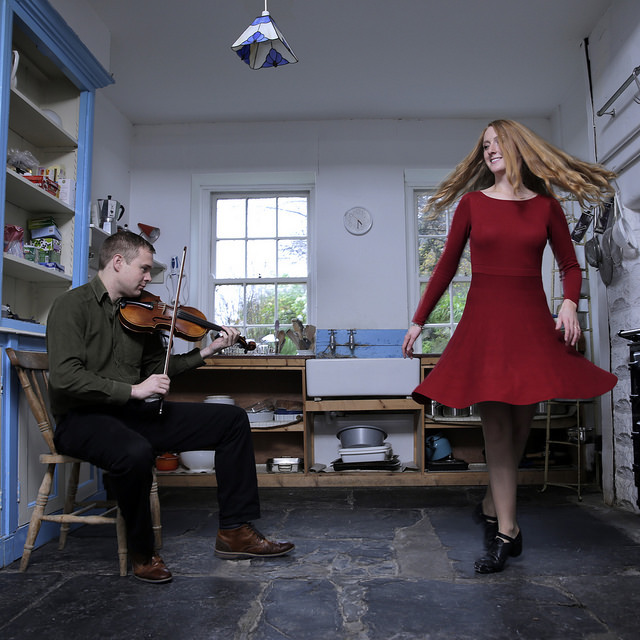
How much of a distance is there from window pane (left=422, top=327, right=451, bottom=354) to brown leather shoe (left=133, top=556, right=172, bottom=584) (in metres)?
3.20

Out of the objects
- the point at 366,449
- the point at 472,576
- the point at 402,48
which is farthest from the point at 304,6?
the point at 472,576

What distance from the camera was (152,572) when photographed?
197 cm

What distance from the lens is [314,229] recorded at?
4.90 meters

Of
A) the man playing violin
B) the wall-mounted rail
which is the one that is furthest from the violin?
the wall-mounted rail

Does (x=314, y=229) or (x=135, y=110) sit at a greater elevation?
(x=135, y=110)

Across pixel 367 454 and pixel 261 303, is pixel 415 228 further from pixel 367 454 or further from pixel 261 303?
pixel 367 454

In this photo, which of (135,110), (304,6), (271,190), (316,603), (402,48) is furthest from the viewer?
(271,190)

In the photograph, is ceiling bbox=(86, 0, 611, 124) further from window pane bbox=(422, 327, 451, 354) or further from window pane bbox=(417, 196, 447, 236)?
window pane bbox=(422, 327, 451, 354)

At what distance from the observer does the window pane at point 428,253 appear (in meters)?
4.86

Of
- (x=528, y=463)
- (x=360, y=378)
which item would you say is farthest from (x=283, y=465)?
(x=528, y=463)

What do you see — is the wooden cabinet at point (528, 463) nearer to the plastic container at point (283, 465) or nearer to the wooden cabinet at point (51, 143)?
the plastic container at point (283, 465)

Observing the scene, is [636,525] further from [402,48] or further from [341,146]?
[341,146]

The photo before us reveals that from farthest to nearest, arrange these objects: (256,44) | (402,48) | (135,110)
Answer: (135,110) < (402,48) < (256,44)

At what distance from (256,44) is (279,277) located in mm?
2416
